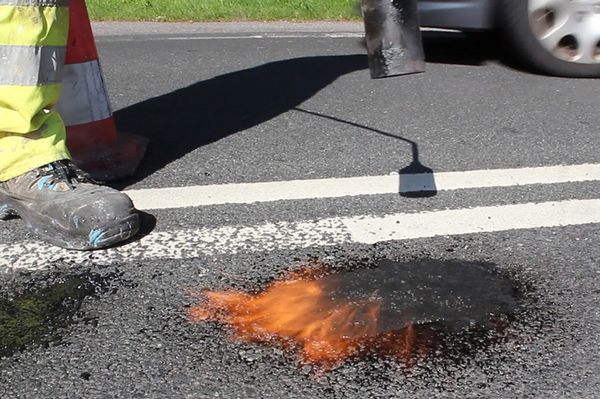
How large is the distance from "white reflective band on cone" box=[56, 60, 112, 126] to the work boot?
22.0 inches

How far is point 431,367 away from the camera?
6.04ft

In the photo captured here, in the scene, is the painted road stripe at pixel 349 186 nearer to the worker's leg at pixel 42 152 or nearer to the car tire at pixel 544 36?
the worker's leg at pixel 42 152

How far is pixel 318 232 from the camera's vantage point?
2598 millimetres

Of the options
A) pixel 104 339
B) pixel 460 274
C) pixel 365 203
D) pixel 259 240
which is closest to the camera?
pixel 104 339

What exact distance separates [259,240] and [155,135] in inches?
52.4

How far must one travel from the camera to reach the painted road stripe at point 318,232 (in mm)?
2436

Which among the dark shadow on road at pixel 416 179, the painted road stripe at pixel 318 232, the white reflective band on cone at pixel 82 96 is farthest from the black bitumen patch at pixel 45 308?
the dark shadow on road at pixel 416 179

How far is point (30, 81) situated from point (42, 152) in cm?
24

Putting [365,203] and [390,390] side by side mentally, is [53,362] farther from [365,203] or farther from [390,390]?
[365,203]

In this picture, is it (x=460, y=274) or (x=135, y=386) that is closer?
(x=135, y=386)

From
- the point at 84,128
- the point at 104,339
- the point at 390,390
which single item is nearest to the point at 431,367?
the point at 390,390

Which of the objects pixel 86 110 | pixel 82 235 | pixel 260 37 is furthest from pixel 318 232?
pixel 260 37

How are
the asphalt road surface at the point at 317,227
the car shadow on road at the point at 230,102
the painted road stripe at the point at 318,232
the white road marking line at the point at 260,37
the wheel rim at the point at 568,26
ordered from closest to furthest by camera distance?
the asphalt road surface at the point at 317,227
the painted road stripe at the point at 318,232
the car shadow on road at the point at 230,102
the wheel rim at the point at 568,26
the white road marking line at the point at 260,37

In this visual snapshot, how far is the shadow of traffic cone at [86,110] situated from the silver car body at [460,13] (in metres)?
2.47
